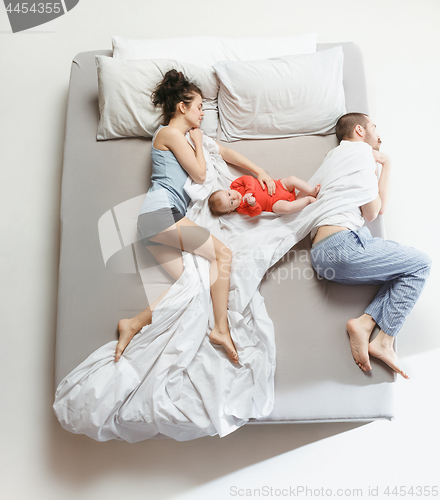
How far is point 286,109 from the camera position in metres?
1.78

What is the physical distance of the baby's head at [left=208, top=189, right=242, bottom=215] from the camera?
5.22 ft

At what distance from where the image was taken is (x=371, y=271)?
146cm

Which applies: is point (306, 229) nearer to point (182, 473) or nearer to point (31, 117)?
point (182, 473)

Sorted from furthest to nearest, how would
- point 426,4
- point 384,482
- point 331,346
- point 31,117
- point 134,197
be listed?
point 426,4 → point 31,117 → point 134,197 → point 384,482 → point 331,346

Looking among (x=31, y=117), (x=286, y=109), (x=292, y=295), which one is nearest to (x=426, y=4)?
(x=286, y=109)

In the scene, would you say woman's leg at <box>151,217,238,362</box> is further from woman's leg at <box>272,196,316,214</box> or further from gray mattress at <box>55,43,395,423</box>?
woman's leg at <box>272,196,316,214</box>

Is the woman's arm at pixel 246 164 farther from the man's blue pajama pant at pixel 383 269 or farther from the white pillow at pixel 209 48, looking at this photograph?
the white pillow at pixel 209 48

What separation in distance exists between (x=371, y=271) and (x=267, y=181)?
56cm

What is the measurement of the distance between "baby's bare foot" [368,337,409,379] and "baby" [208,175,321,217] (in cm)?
60

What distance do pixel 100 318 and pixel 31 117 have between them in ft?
4.42

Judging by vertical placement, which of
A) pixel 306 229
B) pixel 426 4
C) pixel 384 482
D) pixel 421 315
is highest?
pixel 426 4

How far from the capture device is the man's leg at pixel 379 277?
142 centimetres

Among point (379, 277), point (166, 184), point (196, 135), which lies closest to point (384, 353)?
point (379, 277)

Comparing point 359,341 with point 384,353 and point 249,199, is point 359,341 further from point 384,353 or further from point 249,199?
point 249,199
